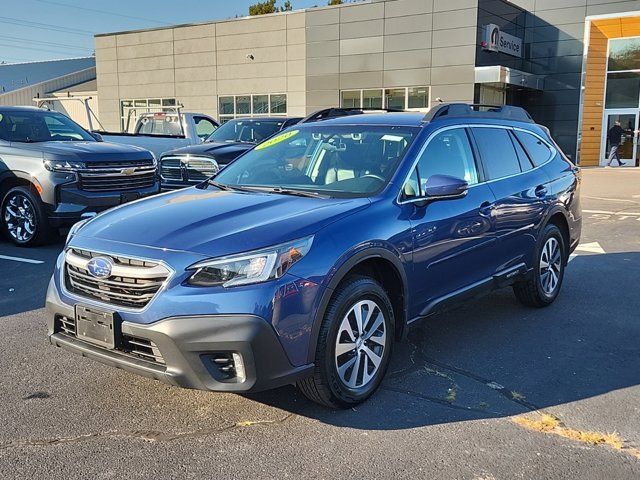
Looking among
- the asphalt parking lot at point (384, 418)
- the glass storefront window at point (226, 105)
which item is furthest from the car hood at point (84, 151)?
the glass storefront window at point (226, 105)

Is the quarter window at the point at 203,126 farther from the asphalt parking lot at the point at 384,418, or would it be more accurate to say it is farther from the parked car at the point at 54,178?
the asphalt parking lot at the point at 384,418

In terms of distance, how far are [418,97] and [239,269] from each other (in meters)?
24.5

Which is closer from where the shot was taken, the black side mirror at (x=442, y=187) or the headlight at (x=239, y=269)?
the headlight at (x=239, y=269)

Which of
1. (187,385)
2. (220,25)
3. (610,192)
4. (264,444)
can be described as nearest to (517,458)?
(264,444)

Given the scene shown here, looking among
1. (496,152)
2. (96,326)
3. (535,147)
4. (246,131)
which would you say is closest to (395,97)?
(246,131)

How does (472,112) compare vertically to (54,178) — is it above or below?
above

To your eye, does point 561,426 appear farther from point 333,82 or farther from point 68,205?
point 333,82

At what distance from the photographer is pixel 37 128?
9031 mm

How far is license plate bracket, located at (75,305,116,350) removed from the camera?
3256 millimetres

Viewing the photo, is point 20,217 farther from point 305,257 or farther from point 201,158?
point 305,257

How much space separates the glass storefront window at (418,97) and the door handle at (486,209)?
2220 cm

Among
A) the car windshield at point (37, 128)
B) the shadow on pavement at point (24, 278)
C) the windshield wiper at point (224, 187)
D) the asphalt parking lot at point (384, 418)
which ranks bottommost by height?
the asphalt parking lot at point (384, 418)

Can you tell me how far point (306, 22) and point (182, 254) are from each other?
89.0ft

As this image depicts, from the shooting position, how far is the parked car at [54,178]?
7.97m
